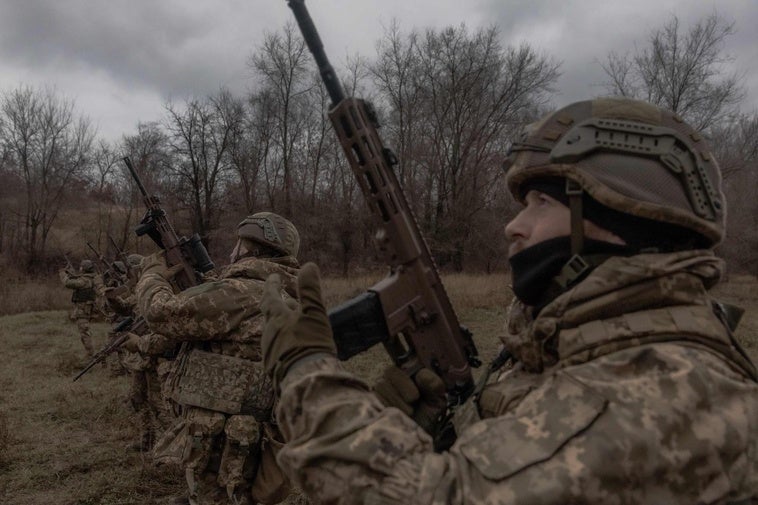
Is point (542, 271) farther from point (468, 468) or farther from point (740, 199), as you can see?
point (740, 199)

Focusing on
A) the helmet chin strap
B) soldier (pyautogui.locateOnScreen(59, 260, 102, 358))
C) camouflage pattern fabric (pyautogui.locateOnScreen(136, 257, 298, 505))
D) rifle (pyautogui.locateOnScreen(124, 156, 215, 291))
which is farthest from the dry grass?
the helmet chin strap

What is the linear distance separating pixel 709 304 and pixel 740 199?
3704cm

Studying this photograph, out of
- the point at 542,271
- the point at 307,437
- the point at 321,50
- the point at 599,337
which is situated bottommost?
the point at 307,437

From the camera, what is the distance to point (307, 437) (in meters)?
1.43

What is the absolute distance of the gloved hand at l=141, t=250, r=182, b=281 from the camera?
4898 mm

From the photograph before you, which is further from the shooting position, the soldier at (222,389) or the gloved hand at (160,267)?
the gloved hand at (160,267)

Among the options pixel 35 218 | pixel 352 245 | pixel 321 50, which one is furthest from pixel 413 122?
pixel 321 50

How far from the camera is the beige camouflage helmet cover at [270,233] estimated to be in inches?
179

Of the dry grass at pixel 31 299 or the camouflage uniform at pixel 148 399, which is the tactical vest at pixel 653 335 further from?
the dry grass at pixel 31 299

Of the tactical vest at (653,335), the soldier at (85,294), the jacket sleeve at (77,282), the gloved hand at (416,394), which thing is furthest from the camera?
the jacket sleeve at (77,282)

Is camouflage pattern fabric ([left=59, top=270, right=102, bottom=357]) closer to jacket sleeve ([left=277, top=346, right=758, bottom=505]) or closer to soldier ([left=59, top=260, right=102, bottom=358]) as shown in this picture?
soldier ([left=59, top=260, right=102, bottom=358])

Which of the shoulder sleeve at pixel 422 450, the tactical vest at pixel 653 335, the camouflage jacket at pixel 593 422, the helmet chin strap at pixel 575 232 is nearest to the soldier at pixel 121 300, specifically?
the shoulder sleeve at pixel 422 450

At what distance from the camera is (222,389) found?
13.8 feet

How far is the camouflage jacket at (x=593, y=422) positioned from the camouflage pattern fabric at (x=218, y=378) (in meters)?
2.70
